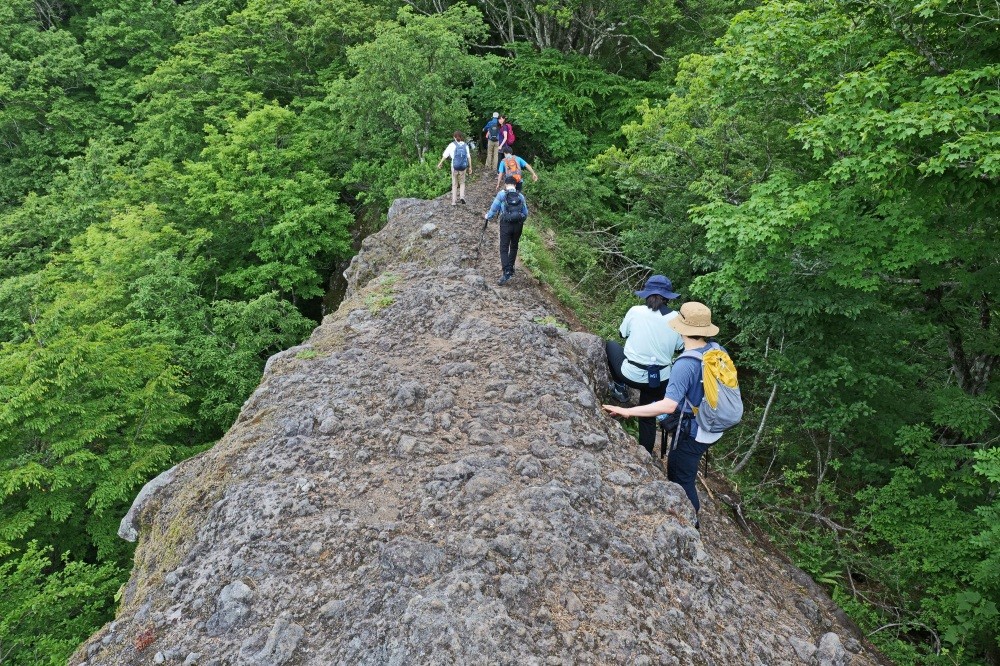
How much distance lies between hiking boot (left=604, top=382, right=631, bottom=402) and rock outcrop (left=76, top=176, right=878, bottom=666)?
0.18m

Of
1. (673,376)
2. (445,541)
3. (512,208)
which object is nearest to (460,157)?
(512,208)

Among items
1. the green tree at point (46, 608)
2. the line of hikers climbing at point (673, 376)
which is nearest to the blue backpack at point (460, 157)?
the line of hikers climbing at point (673, 376)

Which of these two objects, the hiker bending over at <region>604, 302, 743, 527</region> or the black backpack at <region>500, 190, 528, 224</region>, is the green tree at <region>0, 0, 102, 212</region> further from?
the hiker bending over at <region>604, 302, 743, 527</region>

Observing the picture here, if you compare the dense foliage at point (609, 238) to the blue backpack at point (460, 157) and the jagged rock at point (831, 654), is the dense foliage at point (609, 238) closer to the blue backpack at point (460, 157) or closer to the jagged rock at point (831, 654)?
the jagged rock at point (831, 654)

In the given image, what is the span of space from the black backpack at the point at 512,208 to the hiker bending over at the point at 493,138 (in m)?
7.65

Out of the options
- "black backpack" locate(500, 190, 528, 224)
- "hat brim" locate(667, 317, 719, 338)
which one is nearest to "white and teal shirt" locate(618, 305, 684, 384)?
"hat brim" locate(667, 317, 719, 338)

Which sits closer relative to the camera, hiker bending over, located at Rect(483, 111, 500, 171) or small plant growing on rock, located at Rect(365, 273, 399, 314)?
small plant growing on rock, located at Rect(365, 273, 399, 314)

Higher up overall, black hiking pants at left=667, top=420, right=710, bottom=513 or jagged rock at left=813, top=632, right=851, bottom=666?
black hiking pants at left=667, top=420, right=710, bottom=513

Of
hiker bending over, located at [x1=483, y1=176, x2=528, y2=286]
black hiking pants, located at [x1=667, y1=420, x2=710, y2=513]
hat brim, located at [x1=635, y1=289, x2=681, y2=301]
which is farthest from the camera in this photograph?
hiker bending over, located at [x1=483, y1=176, x2=528, y2=286]

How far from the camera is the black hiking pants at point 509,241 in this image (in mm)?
8625

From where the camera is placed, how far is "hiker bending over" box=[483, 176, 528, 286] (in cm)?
828

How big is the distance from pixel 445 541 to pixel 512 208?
5.56 meters

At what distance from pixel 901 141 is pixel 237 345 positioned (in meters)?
13.6

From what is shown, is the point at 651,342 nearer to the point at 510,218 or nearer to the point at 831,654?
the point at 831,654
